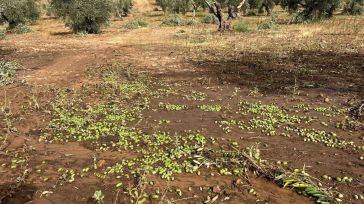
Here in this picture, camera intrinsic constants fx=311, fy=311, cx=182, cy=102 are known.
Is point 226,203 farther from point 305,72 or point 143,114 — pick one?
point 305,72

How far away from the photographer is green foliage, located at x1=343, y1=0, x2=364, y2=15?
3725 centimetres

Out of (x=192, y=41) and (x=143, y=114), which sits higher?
(x=192, y=41)

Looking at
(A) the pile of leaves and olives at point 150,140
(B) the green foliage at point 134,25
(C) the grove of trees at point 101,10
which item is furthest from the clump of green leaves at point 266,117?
(B) the green foliage at point 134,25

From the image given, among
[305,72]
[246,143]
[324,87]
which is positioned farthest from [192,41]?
[246,143]

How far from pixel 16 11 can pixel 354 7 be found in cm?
3766

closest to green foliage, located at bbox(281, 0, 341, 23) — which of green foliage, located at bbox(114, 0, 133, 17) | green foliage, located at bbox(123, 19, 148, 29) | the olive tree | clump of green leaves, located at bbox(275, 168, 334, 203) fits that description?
green foliage, located at bbox(123, 19, 148, 29)

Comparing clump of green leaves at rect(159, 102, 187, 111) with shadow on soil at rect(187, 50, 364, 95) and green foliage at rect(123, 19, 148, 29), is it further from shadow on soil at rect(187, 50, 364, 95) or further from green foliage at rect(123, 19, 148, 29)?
green foliage at rect(123, 19, 148, 29)

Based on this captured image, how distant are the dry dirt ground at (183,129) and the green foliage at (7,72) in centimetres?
30

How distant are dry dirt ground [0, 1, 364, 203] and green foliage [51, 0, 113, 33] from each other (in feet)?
37.6

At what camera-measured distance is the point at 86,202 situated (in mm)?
4867

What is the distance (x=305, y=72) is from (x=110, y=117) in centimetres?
762

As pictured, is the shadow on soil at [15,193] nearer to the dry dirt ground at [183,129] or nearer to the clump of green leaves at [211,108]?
the dry dirt ground at [183,129]

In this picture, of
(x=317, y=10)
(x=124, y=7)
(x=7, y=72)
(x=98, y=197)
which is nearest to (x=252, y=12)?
(x=317, y=10)

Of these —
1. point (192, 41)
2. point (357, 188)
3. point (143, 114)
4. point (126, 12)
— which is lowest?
point (357, 188)
